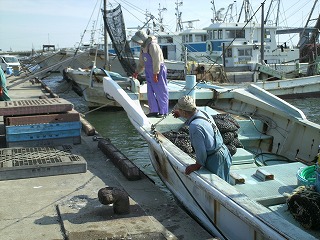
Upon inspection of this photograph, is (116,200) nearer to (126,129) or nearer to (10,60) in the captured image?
(126,129)

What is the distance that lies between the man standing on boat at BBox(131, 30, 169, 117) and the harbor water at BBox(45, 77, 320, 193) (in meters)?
1.35

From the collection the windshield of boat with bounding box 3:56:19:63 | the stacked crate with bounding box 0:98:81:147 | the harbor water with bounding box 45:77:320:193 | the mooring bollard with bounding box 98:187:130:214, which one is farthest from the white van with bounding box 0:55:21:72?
the mooring bollard with bounding box 98:187:130:214

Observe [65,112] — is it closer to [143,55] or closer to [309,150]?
[143,55]

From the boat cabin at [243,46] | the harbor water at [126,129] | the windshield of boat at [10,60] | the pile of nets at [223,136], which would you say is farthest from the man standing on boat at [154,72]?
the windshield of boat at [10,60]

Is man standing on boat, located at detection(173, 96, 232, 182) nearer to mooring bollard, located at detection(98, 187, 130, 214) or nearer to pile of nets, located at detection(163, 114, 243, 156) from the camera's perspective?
mooring bollard, located at detection(98, 187, 130, 214)

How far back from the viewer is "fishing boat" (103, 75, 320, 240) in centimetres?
347

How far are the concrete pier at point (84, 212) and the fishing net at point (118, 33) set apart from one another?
11.4m

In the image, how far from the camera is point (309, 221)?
3611 millimetres

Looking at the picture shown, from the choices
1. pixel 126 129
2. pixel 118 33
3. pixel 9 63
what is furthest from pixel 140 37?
pixel 9 63

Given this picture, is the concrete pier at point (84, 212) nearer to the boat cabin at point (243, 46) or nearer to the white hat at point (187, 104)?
the white hat at point (187, 104)

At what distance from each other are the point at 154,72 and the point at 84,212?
3303 millimetres

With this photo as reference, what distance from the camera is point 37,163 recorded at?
6.13m

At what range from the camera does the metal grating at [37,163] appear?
5.88 metres

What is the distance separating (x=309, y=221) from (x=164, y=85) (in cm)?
434
